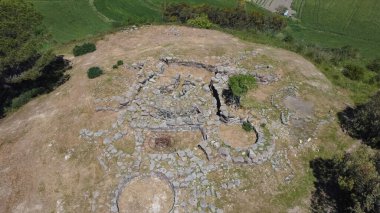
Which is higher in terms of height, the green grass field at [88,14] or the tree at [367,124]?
the tree at [367,124]

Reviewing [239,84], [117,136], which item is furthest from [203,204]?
[239,84]

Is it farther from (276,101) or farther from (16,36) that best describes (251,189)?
(16,36)

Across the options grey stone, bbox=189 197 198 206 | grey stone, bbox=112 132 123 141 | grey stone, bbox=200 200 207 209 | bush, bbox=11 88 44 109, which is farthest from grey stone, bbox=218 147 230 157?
bush, bbox=11 88 44 109

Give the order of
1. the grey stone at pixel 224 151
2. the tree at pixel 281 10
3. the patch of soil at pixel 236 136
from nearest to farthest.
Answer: the grey stone at pixel 224 151 → the patch of soil at pixel 236 136 → the tree at pixel 281 10

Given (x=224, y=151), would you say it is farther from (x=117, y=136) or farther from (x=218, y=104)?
(x=117, y=136)

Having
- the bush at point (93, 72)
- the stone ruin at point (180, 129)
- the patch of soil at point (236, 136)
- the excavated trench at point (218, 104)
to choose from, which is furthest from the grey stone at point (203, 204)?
the bush at point (93, 72)

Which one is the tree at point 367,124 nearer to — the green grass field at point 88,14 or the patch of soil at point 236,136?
the patch of soil at point 236,136
